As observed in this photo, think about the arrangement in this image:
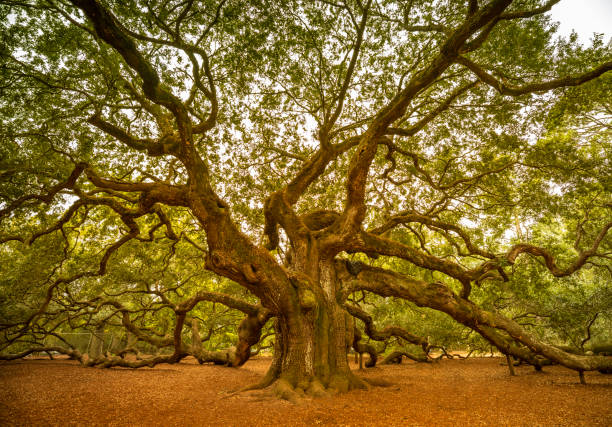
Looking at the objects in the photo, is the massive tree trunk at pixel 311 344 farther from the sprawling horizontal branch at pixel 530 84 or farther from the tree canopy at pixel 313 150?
the sprawling horizontal branch at pixel 530 84

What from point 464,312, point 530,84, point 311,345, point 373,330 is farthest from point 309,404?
point 530,84

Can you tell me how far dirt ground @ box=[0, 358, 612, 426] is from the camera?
411 centimetres

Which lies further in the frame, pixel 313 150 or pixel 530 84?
pixel 313 150

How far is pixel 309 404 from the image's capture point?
190 inches

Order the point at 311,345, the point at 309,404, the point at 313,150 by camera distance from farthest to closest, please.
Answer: the point at 313,150 < the point at 311,345 < the point at 309,404

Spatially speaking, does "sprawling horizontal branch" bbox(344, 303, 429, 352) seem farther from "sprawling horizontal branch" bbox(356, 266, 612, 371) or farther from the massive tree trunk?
the massive tree trunk

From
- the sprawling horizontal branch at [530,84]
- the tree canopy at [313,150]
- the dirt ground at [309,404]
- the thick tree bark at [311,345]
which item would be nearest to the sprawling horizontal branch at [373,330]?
the tree canopy at [313,150]

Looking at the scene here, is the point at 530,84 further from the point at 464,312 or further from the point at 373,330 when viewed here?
the point at 373,330

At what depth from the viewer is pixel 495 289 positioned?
10.8 metres

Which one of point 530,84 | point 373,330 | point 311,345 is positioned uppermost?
point 530,84

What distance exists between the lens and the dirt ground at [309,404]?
4105 millimetres

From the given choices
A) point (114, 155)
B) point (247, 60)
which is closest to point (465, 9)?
point (247, 60)

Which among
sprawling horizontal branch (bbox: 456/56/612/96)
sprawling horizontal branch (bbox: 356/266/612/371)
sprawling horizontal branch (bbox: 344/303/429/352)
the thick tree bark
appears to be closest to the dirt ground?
the thick tree bark

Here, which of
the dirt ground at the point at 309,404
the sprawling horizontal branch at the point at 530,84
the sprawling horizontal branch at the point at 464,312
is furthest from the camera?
the sprawling horizontal branch at the point at 464,312
